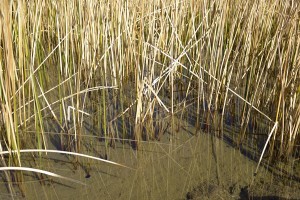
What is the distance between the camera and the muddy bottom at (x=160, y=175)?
143cm

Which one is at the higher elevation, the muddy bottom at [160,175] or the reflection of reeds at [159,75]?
the reflection of reeds at [159,75]

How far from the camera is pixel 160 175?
1.58 m

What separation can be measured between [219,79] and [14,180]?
1.16 m

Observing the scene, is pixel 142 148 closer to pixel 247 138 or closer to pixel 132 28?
pixel 247 138

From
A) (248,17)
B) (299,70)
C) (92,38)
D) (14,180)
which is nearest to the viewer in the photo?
(14,180)

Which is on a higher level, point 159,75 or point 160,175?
point 159,75

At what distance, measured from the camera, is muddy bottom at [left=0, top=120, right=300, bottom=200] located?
4.69 feet

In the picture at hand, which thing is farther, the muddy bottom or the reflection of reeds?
the reflection of reeds

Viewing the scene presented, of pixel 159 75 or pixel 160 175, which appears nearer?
pixel 160 175

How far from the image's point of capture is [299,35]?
1610 millimetres

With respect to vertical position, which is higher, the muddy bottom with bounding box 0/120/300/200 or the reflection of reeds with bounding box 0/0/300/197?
the reflection of reeds with bounding box 0/0/300/197

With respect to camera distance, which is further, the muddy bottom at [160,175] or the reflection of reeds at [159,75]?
the reflection of reeds at [159,75]

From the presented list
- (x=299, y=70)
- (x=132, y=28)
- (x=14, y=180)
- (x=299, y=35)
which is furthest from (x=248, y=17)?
(x=14, y=180)

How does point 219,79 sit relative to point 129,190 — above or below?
above
